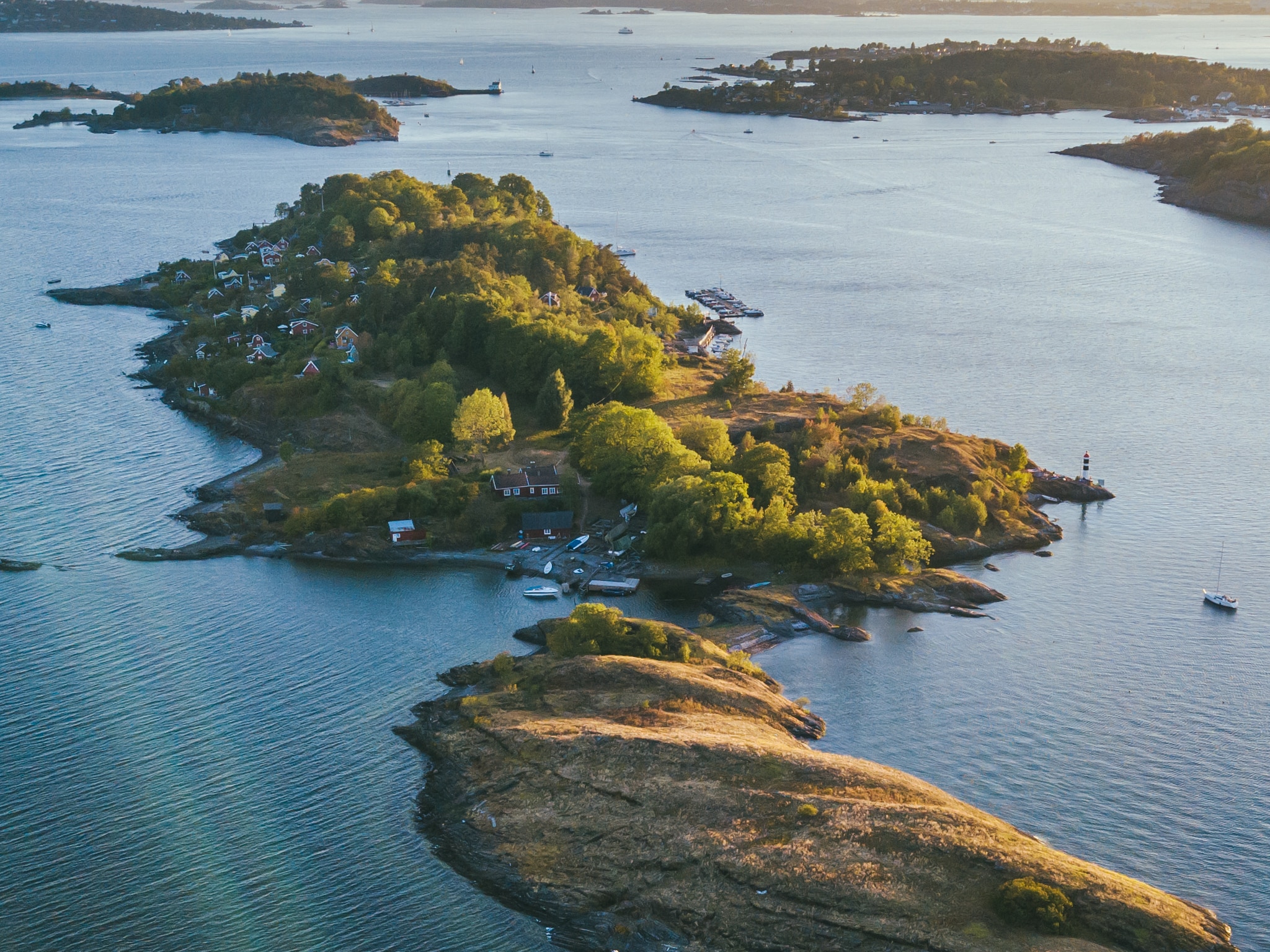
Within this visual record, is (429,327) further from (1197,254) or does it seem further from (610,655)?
(1197,254)

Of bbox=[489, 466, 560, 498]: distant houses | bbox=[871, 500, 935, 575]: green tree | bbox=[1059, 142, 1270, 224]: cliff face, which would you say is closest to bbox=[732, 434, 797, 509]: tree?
bbox=[871, 500, 935, 575]: green tree

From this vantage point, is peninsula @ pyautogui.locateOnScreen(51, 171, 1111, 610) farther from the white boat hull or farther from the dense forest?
the white boat hull

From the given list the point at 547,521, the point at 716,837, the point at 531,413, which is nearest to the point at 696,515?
the point at 547,521

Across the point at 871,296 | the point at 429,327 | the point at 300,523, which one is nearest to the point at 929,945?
the point at 300,523

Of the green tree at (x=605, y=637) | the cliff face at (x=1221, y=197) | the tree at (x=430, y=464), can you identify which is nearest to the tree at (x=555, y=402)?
the tree at (x=430, y=464)

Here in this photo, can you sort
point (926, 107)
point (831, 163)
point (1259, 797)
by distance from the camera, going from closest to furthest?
point (1259, 797)
point (831, 163)
point (926, 107)

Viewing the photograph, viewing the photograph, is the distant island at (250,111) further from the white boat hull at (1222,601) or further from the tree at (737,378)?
the white boat hull at (1222,601)

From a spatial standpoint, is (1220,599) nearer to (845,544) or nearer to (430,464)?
(845,544)

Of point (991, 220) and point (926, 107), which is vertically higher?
point (926, 107)
